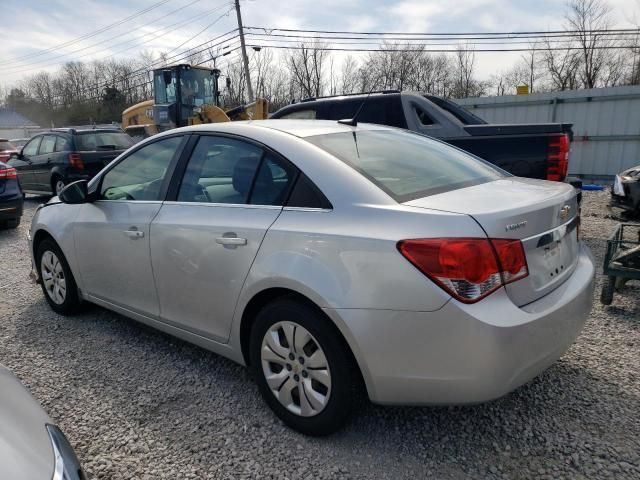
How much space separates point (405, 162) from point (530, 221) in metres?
0.83

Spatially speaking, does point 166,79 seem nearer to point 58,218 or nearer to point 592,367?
point 58,218

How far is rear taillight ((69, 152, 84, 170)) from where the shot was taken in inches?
402

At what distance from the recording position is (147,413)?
2727 millimetres

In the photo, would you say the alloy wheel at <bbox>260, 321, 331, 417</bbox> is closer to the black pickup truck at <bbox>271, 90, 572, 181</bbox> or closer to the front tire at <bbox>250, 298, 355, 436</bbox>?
the front tire at <bbox>250, 298, 355, 436</bbox>

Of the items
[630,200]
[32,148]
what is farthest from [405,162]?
[32,148]

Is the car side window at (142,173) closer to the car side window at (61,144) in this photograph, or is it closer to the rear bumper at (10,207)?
the rear bumper at (10,207)

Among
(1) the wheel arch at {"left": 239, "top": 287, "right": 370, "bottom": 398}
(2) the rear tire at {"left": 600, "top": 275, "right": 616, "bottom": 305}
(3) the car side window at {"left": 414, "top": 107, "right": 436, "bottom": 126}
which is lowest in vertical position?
A: (2) the rear tire at {"left": 600, "top": 275, "right": 616, "bottom": 305}

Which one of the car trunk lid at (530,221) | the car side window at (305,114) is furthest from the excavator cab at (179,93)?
the car trunk lid at (530,221)

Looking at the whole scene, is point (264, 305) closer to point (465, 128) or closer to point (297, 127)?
point (297, 127)

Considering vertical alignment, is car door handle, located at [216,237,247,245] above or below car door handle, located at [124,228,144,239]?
above

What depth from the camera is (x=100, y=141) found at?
423 inches

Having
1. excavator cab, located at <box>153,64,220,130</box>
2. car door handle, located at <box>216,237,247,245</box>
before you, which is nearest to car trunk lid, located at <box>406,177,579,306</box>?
car door handle, located at <box>216,237,247,245</box>

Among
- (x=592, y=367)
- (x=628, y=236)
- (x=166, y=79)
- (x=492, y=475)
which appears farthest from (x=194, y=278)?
(x=166, y=79)

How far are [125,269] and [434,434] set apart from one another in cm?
227
